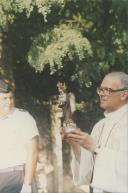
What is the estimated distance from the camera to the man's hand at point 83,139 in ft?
12.0

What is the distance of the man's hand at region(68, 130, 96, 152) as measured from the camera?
366 centimetres

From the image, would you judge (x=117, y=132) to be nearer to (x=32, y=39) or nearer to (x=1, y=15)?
(x=1, y=15)

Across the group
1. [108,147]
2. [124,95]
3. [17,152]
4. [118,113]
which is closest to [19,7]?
[17,152]

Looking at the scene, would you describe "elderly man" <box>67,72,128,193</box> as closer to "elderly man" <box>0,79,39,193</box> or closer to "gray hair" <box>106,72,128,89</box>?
"gray hair" <box>106,72,128,89</box>

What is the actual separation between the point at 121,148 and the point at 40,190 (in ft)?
21.6

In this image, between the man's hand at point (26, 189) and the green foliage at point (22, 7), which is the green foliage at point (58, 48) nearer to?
the green foliage at point (22, 7)

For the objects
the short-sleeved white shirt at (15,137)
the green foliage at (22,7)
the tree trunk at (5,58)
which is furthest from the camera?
the tree trunk at (5,58)

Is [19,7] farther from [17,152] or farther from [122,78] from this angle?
[122,78]

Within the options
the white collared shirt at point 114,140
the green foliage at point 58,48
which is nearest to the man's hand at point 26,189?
the white collared shirt at point 114,140

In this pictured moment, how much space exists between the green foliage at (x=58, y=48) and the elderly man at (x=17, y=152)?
90.0 inches

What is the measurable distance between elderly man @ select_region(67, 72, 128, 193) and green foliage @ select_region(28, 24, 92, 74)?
377cm

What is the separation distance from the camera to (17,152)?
5359 mm

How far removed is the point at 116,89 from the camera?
388 centimetres

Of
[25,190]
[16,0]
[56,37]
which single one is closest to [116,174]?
[25,190]
